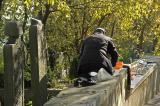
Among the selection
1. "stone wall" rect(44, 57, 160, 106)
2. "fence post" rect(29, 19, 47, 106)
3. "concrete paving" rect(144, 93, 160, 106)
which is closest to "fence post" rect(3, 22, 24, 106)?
"fence post" rect(29, 19, 47, 106)

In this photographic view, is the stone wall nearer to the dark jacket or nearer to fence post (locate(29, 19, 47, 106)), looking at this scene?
the dark jacket

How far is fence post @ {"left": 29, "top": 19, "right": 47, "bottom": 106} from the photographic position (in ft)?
24.1

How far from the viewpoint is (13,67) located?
755 cm

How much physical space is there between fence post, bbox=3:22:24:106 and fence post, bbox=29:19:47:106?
0.99 feet

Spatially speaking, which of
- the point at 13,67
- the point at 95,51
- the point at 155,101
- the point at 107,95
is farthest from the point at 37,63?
the point at 155,101

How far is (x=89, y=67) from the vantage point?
7.85m

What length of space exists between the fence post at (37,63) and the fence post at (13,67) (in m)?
0.30

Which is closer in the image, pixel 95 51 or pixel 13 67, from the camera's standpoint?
pixel 13 67

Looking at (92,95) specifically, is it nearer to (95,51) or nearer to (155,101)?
(95,51)

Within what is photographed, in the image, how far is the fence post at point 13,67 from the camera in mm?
7504

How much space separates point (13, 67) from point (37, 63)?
0.47 meters

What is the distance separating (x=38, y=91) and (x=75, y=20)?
35.3 feet

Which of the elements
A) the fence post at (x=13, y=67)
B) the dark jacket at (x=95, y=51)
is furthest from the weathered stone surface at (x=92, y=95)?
the fence post at (x=13, y=67)

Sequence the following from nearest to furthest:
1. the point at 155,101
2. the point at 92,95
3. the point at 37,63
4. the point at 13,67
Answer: the point at 92,95 < the point at 37,63 < the point at 13,67 < the point at 155,101
